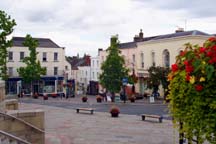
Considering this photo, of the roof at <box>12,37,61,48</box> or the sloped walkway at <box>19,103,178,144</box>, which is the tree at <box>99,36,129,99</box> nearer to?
the roof at <box>12,37,61,48</box>

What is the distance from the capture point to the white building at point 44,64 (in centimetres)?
6000

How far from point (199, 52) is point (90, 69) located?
66721 millimetres

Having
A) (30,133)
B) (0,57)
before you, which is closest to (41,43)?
(0,57)

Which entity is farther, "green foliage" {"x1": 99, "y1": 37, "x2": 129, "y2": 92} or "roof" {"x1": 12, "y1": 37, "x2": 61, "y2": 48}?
"roof" {"x1": 12, "y1": 37, "x2": 61, "y2": 48}

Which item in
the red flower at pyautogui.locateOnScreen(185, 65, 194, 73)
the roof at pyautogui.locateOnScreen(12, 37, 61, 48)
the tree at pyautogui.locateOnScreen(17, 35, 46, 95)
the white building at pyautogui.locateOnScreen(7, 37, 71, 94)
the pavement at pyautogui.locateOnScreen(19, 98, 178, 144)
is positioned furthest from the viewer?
the roof at pyautogui.locateOnScreen(12, 37, 61, 48)

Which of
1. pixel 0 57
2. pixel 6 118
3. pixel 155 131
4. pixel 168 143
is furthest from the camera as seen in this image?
pixel 0 57

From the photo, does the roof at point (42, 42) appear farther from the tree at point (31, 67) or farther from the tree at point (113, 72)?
the tree at point (113, 72)

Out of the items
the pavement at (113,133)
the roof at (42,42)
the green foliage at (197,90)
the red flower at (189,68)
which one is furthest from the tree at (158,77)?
the red flower at (189,68)

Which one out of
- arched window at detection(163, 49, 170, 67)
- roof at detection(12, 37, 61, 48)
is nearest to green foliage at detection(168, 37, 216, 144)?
arched window at detection(163, 49, 170, 67)

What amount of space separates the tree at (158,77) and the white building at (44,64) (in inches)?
1030

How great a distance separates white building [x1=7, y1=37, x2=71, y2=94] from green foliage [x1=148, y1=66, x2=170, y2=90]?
85.8 ft

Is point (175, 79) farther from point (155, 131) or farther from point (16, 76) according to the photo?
point (16, 76)

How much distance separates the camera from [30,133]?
12312 mm

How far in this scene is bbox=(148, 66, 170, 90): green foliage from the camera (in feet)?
136
